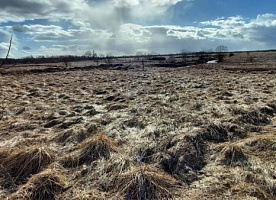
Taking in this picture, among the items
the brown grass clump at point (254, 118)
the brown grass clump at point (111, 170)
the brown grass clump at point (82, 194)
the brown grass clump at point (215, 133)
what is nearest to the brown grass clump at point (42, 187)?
the brown grass clump at point (82, 194)

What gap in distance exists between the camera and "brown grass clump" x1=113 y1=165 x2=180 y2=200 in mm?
3436

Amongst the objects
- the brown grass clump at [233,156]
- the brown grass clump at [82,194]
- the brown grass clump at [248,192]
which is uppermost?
the brown grass clump at [233,156]

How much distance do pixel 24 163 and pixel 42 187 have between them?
92cm

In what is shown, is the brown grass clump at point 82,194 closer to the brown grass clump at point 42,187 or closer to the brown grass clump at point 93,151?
the brown grass clump at point 42,187

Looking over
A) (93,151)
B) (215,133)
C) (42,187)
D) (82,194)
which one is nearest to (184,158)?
(215,133)

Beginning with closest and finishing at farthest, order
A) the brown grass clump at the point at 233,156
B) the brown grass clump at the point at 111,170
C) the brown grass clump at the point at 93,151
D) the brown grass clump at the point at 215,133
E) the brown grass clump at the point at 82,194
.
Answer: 1. the brown grass clump at the point at 82,194
2. the brown grass clump at the point at 111,170
3. the brown grass clump at the point at 233,156
4. the brown grass clump at the point at 93,151
5. the brown grass clump at the point at 215,133

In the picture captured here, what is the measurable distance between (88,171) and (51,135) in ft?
7.32

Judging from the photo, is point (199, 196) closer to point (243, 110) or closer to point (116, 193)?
point (116, 193)

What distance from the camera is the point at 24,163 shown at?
14.1 feet

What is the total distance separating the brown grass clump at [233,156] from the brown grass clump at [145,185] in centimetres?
113

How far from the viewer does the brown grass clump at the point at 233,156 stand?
13.8 ft

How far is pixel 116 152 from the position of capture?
4766mm

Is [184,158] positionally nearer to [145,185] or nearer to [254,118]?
[145,185]

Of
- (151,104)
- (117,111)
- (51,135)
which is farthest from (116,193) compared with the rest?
(151,104)
